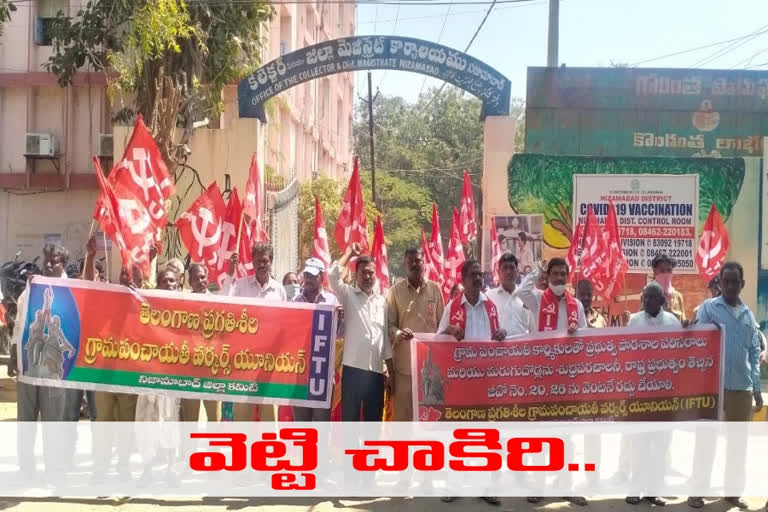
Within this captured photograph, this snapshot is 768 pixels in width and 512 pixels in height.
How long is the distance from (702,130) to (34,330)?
13.8 m

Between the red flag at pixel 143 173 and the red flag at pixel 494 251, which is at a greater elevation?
the red flag at pixel 143 173

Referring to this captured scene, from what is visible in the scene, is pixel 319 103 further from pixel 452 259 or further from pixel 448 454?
pixel 448 454

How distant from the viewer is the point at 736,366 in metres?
6.40

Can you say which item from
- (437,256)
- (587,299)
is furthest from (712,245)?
(587,299)

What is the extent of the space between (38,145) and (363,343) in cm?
1561

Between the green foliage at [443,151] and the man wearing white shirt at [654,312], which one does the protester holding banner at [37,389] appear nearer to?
the man wearing white shirt at [654,312]

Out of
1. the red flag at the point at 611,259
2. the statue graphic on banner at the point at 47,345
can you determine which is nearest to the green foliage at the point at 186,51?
the red flag at the point at 611,259

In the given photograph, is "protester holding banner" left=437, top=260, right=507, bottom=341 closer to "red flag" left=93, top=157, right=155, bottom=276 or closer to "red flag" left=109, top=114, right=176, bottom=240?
"red flag" left=93, top=157, right=155, bottom=276

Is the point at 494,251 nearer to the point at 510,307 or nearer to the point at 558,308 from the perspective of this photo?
the point at 510,307

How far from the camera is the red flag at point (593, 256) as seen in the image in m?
11.2

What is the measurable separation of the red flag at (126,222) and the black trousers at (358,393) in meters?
2.00

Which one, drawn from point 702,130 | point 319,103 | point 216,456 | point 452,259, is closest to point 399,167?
point 319,103

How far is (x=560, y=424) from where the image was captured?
6363 mm

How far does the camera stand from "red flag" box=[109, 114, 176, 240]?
24.3 feet
